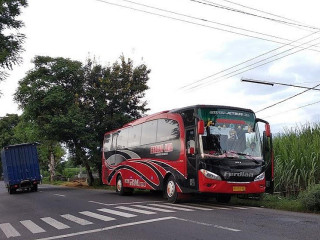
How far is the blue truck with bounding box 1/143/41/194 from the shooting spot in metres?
25.9

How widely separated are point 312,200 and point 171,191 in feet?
17.0

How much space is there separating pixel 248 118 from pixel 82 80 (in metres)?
18.5

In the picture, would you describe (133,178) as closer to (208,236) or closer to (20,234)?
(20,234)

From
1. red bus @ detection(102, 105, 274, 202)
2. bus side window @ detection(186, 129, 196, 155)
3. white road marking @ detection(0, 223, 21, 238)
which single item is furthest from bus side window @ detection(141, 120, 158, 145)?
white road marking @ detection(0, 223, 21, 238)

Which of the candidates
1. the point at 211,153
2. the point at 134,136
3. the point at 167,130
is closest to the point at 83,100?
the point at 134,136

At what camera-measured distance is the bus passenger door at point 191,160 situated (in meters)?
12.3

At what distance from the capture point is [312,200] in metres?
10.5

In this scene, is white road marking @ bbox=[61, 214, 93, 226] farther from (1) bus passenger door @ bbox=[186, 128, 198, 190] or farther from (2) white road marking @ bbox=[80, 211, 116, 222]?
(1) bus passenger door @ bbox=[186, 128, 198, 190]

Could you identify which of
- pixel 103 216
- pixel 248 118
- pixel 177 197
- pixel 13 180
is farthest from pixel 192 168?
pixel 13 180

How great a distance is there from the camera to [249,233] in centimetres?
732

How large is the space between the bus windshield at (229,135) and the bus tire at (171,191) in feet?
7.69

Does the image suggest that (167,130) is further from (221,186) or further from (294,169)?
(294,169)

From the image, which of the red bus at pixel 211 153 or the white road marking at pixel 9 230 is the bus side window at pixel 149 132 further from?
the white road marking at pixel 9 230

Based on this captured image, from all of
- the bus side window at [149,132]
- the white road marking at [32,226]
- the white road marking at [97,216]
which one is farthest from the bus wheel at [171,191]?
the white road marking at [32,226]
